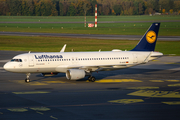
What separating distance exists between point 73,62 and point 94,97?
994cm

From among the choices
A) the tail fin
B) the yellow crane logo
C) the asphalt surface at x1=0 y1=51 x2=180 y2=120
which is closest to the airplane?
the tail fin

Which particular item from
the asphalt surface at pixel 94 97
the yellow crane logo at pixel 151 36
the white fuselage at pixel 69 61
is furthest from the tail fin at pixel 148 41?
the asphalt surface at pixel 94 97

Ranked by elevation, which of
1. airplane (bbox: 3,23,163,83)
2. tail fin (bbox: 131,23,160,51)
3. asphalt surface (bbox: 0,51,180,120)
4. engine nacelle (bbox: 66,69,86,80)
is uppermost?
tail fin (bbox: 131,23,160,51)

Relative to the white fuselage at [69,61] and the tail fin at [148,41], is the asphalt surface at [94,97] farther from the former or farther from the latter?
the tail fin at [148,41]

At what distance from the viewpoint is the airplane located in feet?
126

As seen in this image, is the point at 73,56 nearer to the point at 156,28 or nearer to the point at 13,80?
the point at 13,80

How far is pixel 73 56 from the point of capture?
4047cm

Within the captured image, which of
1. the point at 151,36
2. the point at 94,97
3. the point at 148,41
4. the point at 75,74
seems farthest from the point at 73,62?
the point at 151,36

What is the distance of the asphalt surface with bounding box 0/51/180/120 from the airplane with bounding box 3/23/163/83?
1.71 m

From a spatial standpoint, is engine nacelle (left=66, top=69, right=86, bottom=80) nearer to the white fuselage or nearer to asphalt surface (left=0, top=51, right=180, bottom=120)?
asphalt surface (left=0, top=51, right=180, bottom=120)

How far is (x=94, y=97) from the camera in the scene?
31.5 meters

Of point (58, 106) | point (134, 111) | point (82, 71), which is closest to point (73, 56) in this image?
point (82, 71)

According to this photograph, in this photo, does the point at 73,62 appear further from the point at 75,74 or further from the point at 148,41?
the point at 148,41

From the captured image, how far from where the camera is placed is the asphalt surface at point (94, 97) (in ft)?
82.7
